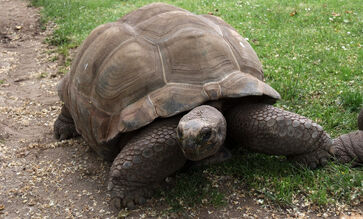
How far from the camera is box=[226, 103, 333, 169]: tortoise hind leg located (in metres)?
2.61

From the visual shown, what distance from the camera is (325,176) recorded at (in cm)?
269

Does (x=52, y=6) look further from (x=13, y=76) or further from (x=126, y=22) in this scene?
(x=126, y=22)

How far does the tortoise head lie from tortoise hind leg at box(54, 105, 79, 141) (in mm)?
1637

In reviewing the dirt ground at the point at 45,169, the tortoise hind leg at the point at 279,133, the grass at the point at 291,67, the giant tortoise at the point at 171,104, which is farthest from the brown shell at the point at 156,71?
the grass at the point at 291,67

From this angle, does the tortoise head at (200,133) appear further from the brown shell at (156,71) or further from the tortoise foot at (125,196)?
the tortoise foot at (125,196)

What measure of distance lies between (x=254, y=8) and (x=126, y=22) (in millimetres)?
4588

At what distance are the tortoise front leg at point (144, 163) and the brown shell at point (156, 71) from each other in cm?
9

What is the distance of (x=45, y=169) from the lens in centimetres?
320

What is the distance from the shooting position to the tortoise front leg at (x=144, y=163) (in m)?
2.52

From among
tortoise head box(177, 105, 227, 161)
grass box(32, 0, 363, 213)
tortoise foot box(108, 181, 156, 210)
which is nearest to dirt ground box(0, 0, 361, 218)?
tortoise foot box(108, 181, 156, 210)

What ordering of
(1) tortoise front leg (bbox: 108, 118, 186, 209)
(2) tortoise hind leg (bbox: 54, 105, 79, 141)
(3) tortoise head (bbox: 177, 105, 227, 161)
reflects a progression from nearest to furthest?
(3) tortoise head (bbox: 177, 105, 227, 161)
(1) tortoise front leg (bbox: 108, 118, 186, 209)
(2) tortoise hind leg (bbox: 54, 105, 79, 141)

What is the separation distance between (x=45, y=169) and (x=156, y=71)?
4.06ft

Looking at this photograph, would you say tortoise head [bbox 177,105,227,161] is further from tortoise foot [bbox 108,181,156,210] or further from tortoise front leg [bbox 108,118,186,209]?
tortoise foot [bbox 108,181,156,210]

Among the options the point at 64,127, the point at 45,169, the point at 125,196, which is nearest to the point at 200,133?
the point at 125,196
